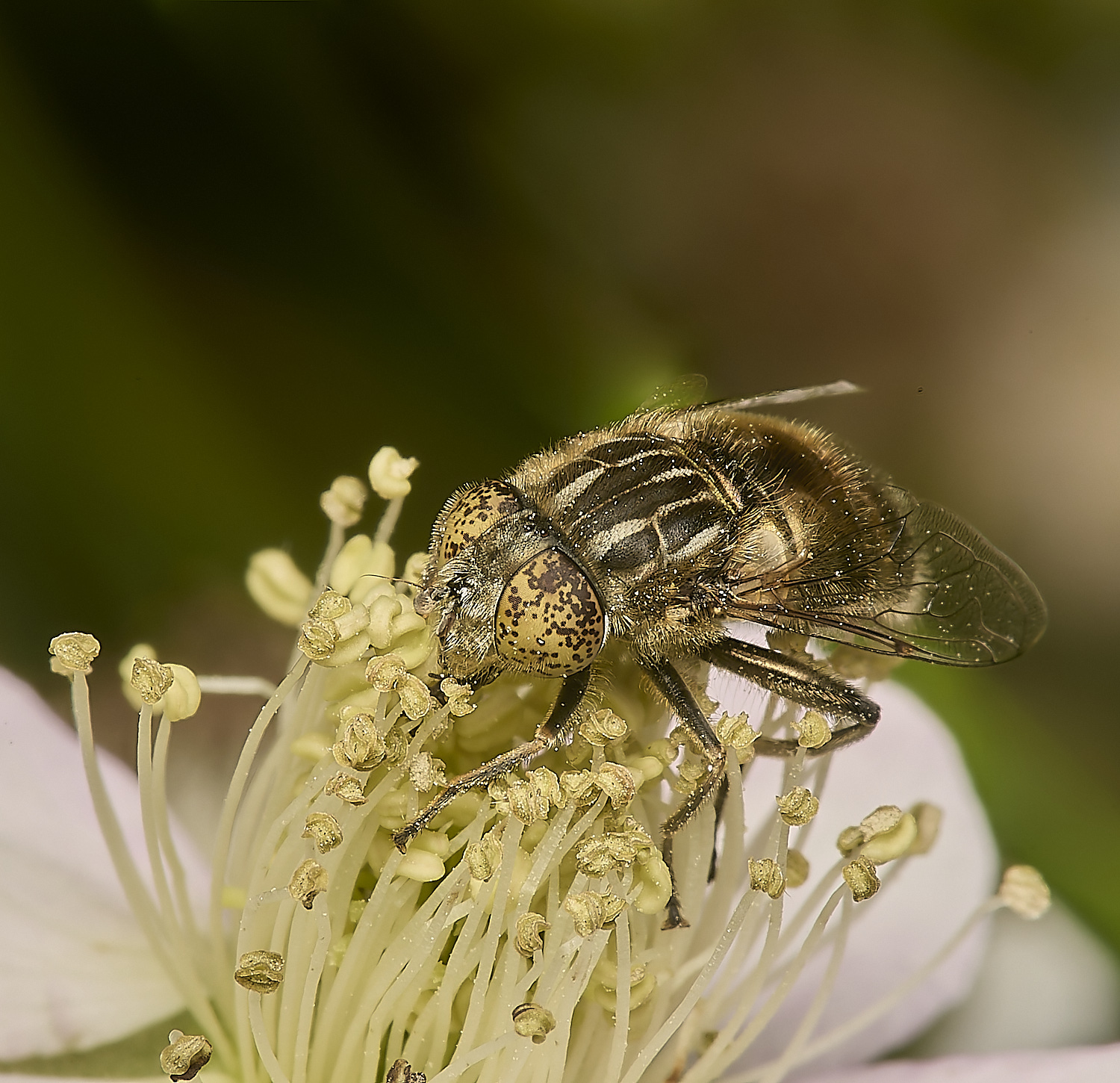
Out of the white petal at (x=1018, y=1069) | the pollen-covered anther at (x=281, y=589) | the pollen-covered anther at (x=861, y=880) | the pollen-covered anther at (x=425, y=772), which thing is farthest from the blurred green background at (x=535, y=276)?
the pollen-covered anther at (x=861, y=880)

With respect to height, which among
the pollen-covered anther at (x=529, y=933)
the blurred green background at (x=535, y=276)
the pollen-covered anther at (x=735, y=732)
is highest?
the blurred green background at (x=535, y=276)

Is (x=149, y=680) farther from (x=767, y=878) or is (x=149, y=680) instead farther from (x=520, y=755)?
(x=767, y=878)

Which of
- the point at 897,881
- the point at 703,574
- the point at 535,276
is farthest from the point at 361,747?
the point at 535,276

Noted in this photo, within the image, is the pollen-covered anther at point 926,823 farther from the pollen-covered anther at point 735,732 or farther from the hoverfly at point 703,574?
the pollen-covered anther at point 735,732

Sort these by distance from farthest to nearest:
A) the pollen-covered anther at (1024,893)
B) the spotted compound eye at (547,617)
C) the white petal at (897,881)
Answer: the white petal at (897,881) < the pollen-covered anther at (1024,893) < the spotted compound eye at (547,617)

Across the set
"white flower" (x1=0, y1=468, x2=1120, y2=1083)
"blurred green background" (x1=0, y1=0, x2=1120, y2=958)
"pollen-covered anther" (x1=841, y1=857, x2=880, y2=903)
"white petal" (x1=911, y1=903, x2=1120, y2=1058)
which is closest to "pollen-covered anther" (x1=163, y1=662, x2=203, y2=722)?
"white flower" (x1=0, y1=468, x2=1120, y2=1083)

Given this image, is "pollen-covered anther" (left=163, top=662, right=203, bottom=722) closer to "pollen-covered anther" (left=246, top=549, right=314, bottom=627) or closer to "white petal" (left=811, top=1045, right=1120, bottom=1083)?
"pollen-covered anther" (left=246, top=549, right=314, bottom=627)
